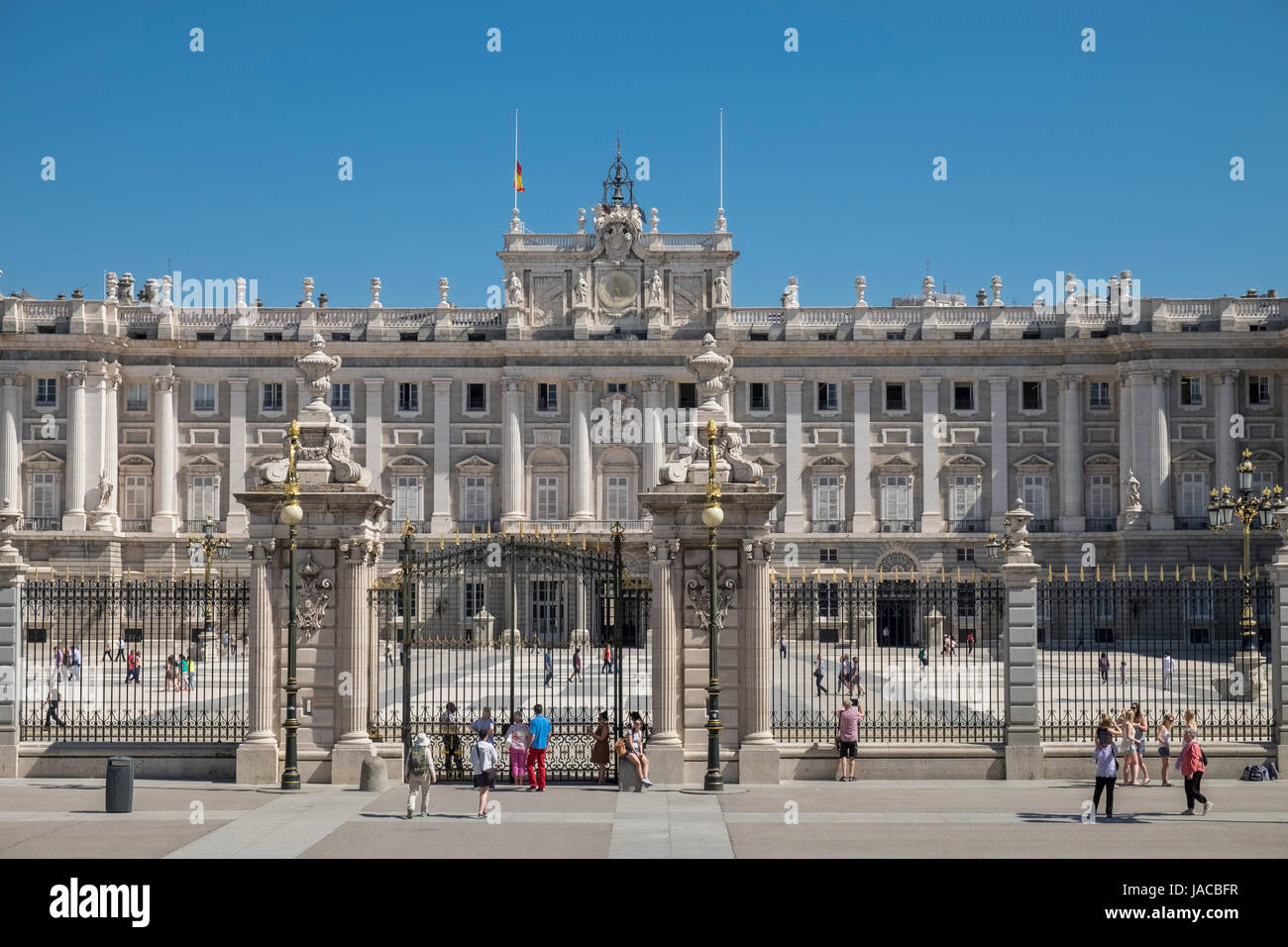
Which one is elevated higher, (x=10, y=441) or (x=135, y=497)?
(x=10, y=441)

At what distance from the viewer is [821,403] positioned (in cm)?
8194

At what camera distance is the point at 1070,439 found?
81375 mm

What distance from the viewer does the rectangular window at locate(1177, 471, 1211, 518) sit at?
262 feet

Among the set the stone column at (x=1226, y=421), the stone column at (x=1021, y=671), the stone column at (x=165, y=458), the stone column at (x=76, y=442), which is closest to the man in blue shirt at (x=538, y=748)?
the stone column at (x=1021, y=671)

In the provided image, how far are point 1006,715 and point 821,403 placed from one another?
2200 inches

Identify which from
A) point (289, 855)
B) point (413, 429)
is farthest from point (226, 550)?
point (289, 855)

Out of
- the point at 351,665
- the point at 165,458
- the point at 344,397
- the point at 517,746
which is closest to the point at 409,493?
the point at 344,397

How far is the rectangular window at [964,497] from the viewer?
8125 centimetres

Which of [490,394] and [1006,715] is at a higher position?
[490,394]

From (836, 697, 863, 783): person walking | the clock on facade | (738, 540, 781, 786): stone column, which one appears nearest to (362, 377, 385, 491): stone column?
the clock on facade

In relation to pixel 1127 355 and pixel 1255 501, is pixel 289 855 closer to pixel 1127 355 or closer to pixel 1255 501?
pixel 1255 501

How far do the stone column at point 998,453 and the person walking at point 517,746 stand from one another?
58882mm

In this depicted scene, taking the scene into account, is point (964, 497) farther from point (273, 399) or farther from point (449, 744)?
point (449, 744)

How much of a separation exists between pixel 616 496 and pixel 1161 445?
2739 cm
